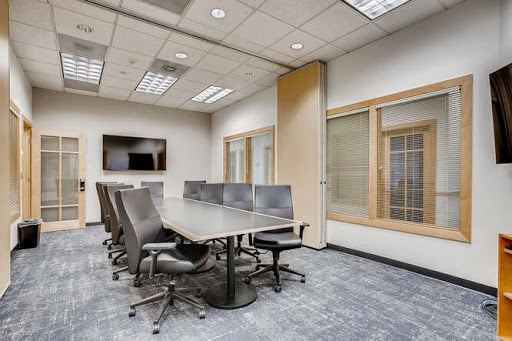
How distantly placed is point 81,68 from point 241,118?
342cm

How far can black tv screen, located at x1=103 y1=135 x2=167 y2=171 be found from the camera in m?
6.38

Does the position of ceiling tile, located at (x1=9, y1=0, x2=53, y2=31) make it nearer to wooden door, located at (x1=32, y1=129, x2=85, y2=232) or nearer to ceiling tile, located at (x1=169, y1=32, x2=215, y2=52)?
ceiling tile, located at (x1=169, y1=32, x2=215, y2=52)

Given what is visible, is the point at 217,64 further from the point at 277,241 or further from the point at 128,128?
the point at 128,128

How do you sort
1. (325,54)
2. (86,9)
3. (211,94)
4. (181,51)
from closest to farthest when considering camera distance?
(86,9), (181,51), (325,54), (211,94)

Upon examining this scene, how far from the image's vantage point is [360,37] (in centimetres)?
359

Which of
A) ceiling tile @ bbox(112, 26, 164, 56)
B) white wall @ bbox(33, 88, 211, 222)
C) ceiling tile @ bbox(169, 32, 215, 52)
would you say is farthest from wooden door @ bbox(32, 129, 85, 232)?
ceiling tile @ bbox(169, 32, 215, 52)

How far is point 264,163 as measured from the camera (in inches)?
233

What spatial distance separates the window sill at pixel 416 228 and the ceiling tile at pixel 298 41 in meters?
2.64

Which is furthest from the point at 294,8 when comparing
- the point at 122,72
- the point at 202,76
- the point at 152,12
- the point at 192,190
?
the point at 192,190

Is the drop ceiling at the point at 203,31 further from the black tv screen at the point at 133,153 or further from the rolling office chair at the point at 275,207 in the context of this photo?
the rolling office chair at the point at 275,207

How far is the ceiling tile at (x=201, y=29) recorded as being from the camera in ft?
10.7

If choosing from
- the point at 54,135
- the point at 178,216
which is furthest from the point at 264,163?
the point at 54,135

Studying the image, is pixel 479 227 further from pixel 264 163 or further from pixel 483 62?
pixel 264 163

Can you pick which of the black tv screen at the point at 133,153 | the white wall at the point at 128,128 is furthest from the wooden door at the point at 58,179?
the black tv screen at the point at 133,153
